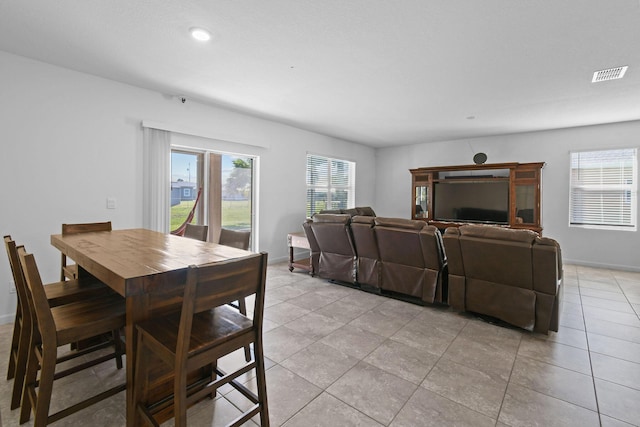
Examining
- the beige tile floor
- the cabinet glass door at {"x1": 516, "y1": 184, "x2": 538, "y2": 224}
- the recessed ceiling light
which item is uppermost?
the recessed ceiling light

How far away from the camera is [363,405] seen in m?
1.80

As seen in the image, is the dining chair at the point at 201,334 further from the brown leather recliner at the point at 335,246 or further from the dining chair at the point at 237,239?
the brown leather recliner at the point at 335,246

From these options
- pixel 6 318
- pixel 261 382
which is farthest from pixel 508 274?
pixel 6 318

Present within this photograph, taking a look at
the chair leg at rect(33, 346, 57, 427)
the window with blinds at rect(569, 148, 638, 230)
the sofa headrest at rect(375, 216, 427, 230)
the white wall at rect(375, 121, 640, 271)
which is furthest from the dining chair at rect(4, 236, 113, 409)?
the window with blinds at rect(569, 148, 638, 230)

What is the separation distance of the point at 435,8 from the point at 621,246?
18.7ft

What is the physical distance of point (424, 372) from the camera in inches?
84.5

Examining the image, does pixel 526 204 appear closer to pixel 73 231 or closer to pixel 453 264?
pixel 453 264

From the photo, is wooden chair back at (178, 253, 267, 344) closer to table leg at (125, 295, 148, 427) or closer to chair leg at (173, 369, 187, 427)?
chair leg at (173, 369, 187, 427)

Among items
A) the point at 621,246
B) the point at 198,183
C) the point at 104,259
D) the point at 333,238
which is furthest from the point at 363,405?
the point at 621,246

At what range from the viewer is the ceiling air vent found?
9.96 ft

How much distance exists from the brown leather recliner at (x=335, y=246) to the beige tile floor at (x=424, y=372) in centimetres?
74

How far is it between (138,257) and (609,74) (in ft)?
15.3

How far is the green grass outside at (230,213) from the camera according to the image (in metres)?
4.25

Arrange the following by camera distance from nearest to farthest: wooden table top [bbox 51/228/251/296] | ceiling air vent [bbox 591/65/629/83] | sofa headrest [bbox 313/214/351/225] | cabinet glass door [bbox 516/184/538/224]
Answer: wooden table top [bbox 51/228/251/296], ceiling air vent [bbox 591/65/629/83], sofa headrest [bbox 313/214/351/225], cabinet glass door [bbox 516/184/538/224]
